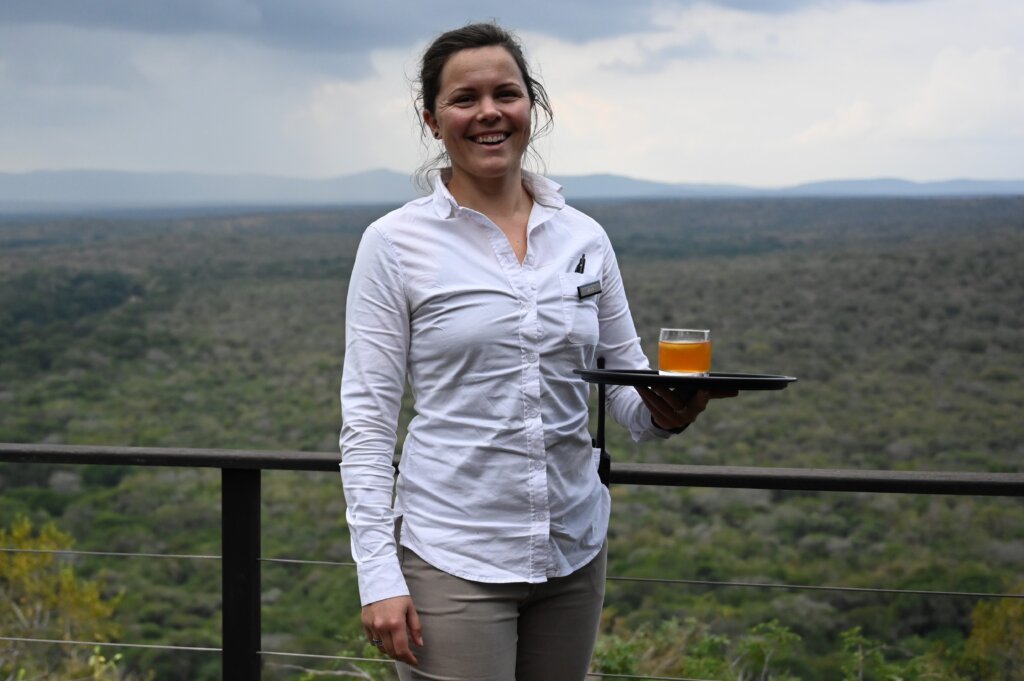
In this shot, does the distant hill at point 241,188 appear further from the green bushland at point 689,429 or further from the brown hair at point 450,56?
the brown hair at point 450,56

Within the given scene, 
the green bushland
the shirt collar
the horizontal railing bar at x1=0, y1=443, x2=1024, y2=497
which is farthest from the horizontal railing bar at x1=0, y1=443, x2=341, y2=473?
the green bushland

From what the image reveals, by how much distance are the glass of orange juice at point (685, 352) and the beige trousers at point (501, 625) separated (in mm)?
282

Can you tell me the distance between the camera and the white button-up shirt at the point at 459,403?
54.6 inches

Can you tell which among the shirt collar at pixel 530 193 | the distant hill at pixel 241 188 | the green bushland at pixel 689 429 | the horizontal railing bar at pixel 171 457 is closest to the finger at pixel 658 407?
the shirt collar at pixel 530 193

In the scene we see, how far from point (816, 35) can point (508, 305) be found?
158 feet

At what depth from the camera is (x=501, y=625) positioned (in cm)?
139

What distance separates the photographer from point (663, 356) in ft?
5.17

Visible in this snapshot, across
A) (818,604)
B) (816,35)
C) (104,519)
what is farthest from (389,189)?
(818,604)

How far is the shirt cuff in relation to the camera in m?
1.36

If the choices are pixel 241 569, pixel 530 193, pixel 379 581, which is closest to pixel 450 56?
pixel 530 193

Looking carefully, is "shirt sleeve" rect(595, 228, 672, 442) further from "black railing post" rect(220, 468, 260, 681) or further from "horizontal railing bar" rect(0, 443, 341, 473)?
"black railing post" rect(220, 468, 260, 681)

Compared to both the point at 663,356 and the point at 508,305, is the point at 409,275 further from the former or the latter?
the point at 663,356

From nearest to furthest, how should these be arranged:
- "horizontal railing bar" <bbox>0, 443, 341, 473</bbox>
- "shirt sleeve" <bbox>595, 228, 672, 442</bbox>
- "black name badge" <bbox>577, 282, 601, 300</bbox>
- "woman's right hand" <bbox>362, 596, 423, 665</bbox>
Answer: "woman's right hand" <bbox>362, 596, 423, 665</bbox> → "black name badge" <bbox>577, 282, 601, 300</bbox> → "shirt sleeve" <bbox>595, 228, 672, 442</bbox> → "horizontal railing bar" <bbox>0, 443, 341, 473</bbox>

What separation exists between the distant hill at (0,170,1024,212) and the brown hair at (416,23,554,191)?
6200cm
